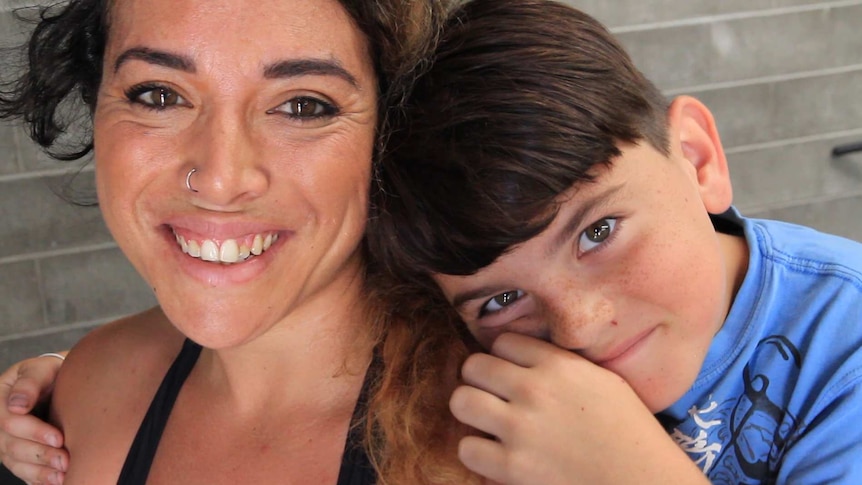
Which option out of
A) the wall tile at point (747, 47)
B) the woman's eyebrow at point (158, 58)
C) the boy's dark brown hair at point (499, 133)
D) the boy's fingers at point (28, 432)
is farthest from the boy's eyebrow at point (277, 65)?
the wall tile at point (747, 47)

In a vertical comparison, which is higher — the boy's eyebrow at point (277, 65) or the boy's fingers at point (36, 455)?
the boy's eyebrow at point (277, 65)

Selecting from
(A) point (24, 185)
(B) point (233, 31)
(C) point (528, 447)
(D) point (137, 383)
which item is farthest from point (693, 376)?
(A) point (24, 185)

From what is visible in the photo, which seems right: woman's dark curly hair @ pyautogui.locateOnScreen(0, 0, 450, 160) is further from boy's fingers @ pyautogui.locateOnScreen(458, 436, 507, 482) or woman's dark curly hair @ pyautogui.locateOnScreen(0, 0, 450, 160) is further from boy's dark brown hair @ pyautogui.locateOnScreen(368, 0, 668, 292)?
boy's fingers @ pyautogui.locateOnScreen(458, 436, 507, 482)

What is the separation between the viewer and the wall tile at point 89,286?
2.61 meters

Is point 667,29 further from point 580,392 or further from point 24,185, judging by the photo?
point 580,392

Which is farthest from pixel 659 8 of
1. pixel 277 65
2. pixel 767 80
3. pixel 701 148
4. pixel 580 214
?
pixel 277 65

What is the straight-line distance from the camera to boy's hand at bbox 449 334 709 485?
1034 mm

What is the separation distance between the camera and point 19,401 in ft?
4.99

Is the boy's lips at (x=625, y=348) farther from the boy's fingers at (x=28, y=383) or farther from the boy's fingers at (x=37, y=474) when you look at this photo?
the boy's fingers at (x=28, y=383)

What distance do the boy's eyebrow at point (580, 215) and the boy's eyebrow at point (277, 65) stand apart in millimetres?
303

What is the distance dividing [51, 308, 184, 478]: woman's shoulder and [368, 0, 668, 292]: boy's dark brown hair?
0.47 meters

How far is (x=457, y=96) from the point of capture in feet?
3.64

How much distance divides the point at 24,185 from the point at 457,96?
177cm

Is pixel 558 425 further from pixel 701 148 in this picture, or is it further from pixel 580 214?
pixel 701 148
